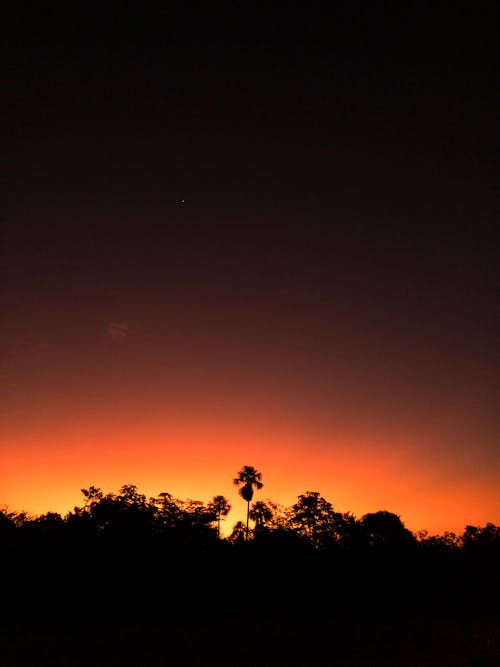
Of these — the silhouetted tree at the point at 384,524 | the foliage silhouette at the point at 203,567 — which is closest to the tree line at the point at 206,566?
the foliage silhouette at the point at 203,567

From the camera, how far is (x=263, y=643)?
22.0m

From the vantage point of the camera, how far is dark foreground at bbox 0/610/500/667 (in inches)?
730

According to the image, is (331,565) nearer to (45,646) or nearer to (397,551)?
(397,551)

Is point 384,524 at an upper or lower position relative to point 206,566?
upper

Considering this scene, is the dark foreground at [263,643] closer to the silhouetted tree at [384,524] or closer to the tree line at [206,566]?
the tree line at [206,566]

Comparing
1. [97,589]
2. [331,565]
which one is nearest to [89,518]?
[97,589]

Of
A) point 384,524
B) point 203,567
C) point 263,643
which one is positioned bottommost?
point 263,643

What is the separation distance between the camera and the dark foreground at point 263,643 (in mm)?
18531

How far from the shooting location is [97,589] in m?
29.7

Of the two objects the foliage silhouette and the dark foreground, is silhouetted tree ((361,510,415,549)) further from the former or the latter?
the dark foreground

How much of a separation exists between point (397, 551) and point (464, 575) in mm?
5866

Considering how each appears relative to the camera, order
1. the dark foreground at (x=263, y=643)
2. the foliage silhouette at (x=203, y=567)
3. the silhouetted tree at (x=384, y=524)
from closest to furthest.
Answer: the dark foreground at (x=263, y=643), the foliage silhouette at (x=203, y=567), the silhouetted tree at (x=384, y=524)

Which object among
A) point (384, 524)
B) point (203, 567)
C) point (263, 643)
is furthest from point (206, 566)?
point (384, 524)

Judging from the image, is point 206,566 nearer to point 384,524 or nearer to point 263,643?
point 263,643
